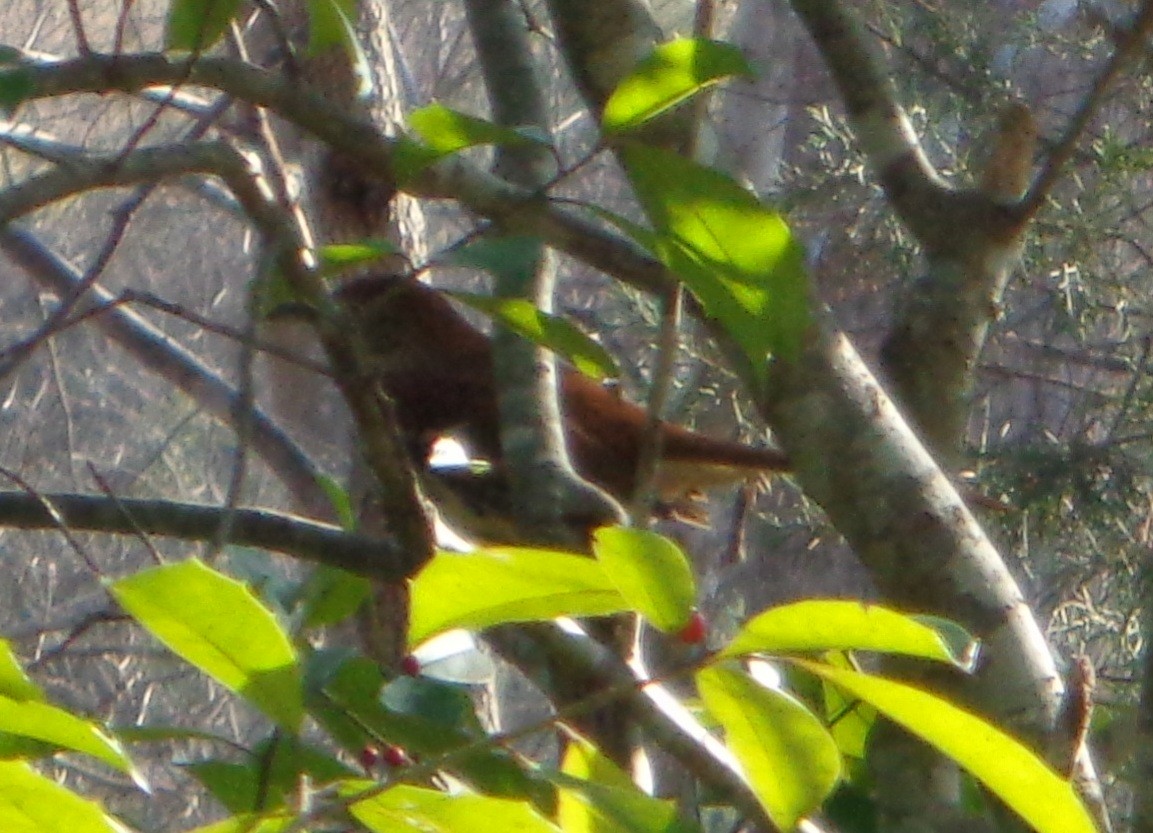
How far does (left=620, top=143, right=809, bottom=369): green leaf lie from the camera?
125 cm

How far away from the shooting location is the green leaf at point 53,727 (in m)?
0.83

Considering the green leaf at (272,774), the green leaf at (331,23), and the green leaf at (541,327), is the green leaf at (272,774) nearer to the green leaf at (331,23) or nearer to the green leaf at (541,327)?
the green leaf at (541,327)

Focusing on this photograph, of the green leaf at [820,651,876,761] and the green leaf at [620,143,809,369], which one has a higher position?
the green leaf at [620,143,809,369]

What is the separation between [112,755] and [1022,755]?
467 millimetres

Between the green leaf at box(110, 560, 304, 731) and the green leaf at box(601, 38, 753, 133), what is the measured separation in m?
0.56

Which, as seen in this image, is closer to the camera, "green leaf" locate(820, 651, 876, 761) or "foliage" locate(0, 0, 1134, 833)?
"foliage" locate(0, 0, 1134, 833)

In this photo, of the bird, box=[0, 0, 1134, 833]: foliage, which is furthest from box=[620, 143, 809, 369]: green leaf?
the bird

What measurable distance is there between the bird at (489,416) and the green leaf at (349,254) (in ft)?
4.90

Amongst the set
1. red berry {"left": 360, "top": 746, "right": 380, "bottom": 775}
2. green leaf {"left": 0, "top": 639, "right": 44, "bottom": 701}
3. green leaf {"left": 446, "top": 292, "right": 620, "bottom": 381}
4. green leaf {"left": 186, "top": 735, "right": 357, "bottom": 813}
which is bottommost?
green leaf {"left": 0, "top": 639, "right": 44, "bottom": 701}

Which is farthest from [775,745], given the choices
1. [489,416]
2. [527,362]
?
[489,416]

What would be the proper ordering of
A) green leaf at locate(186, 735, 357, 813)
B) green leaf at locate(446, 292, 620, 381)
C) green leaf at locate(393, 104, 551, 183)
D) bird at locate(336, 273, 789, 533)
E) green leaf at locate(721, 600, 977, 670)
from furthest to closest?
bird at locate(336, 273, 789, 533) < green leaf at locate(446, 292, 620, 381) < green leaf at locate(393, 104, 551, 183) < green leaf at locate(186, 735, 357, 813) < green leaf at locate(721, 600, 977, 670)

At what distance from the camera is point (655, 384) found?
5.02 ft

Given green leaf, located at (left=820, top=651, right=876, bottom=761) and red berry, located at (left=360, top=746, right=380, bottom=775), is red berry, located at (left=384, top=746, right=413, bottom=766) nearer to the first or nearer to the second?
red berry, located at (left=360, top=746, right=380, bottom=775)

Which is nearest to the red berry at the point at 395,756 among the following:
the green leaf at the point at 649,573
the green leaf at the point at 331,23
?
the green leaf at the point at 649,573
